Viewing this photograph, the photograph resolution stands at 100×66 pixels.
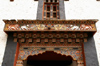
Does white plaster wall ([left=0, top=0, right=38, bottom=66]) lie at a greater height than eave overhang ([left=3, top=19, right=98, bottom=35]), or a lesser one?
greater

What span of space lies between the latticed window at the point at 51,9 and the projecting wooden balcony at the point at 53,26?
1.04 m

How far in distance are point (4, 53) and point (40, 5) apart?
2.60 meters

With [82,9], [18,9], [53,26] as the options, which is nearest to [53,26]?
[53,26]

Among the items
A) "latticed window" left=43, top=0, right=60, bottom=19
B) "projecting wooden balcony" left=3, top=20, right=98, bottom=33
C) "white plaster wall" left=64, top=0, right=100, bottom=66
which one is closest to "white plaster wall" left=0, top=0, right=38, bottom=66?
"latticed window" left=43, top=0, right=60, bottom=19

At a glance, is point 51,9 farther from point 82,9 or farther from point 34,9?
point 82,9

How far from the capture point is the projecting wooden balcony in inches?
188

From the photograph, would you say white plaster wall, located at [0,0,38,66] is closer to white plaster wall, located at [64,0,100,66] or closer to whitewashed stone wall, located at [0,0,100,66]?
whitewashed stone wall, located at [0,0,100,66]

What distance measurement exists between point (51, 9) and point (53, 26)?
152 centimetres

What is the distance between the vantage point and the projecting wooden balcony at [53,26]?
477 centimetres

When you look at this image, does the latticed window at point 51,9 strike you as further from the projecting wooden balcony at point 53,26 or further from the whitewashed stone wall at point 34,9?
the projecting wooden balcony at point 53,26

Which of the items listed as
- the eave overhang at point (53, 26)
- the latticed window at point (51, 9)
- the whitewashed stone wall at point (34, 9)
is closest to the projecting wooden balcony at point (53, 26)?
the eave overhang at point (53, 26)

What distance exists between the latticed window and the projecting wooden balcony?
1.04 metres

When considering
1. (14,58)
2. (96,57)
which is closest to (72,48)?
(96,57)

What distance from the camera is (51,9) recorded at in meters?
6.13
